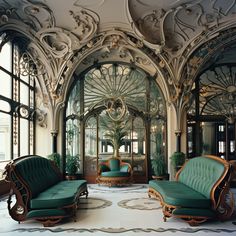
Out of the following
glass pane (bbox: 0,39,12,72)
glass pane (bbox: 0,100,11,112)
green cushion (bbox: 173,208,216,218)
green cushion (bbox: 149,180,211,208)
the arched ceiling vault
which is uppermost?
the arched ceiling vault

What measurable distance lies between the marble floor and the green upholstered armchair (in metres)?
1.82

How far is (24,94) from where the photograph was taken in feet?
25.5

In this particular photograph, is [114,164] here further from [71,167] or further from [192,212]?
[192,212]

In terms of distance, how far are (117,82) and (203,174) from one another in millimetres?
4516

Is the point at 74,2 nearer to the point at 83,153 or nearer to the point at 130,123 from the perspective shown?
the point at 130,123

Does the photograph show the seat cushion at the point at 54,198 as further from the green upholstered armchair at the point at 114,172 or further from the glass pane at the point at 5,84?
the glass pane at the point at 5,84

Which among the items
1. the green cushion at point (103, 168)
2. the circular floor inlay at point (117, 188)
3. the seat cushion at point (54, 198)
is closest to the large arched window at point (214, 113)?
the circular floor inlay at point (117, 188)

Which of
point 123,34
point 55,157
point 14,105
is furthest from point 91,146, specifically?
point 123,34

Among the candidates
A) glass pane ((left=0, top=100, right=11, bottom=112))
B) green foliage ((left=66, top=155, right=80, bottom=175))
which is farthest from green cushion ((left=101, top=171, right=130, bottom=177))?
glass pane ((left=0, top=100, right=11, bottom=112))

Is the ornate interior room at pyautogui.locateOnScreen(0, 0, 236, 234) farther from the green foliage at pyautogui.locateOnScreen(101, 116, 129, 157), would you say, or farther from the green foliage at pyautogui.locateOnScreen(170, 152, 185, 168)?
the green foliage at pyautogui.locateOnScreen(170, 152, 185, 168)

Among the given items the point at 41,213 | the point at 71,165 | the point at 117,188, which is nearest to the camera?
the point at 41,213

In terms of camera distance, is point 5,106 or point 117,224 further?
point 5,106

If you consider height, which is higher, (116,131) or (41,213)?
(116,131)

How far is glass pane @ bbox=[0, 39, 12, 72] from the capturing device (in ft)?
21.5
